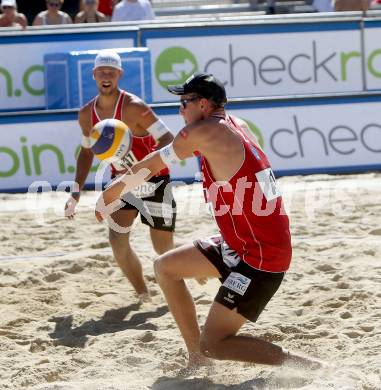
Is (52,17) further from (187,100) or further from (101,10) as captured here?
(187,100)

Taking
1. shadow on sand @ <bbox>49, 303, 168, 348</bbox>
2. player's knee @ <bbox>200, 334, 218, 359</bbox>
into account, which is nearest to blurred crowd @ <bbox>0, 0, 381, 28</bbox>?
shadow on sand @ <bbox>49, 303, 168, 348</bbox>

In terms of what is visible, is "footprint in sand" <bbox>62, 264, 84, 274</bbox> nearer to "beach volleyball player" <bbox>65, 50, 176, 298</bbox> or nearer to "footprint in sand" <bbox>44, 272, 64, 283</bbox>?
"footprint in sand" <bbox>44, 272, 64, 283</bbox>

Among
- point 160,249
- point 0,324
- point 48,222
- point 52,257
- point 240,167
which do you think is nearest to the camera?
point 240,167

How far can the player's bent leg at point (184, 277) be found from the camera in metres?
4.63

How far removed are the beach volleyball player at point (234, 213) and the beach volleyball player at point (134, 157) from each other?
1761 mm

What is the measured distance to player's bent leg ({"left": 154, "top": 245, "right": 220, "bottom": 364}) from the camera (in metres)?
4.63

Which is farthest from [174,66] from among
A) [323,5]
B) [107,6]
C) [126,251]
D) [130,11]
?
A: [126,251]

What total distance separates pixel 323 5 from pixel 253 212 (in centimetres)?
959

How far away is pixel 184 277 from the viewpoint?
4.66m

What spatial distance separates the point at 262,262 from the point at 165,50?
7.01m

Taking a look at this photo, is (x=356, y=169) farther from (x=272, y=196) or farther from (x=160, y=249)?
(x=272, y=196)

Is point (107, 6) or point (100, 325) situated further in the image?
point (107, 6)

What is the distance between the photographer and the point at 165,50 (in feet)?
36.5

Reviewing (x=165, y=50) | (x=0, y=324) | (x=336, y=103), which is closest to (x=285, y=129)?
(x=336, y=103)
